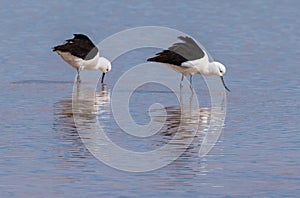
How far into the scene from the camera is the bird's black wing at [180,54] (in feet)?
65.5

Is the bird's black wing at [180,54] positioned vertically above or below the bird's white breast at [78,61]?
above

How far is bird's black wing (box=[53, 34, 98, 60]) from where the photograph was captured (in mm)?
21328

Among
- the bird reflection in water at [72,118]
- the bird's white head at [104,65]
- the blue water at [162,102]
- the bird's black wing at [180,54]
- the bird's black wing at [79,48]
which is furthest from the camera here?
the bird's white head at [104,65]

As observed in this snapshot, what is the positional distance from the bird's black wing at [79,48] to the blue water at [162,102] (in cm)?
63

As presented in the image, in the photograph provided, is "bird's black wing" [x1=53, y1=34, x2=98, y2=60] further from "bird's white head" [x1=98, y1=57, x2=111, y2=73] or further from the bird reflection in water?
the bird reflection in water

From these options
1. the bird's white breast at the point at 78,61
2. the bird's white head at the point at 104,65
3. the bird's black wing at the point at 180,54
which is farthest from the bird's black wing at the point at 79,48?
the bird's black wing at the point at 180,54

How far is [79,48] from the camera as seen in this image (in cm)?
2159

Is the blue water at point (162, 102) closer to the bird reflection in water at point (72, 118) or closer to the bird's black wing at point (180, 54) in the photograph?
the bird reflection in water at point (72, 118)

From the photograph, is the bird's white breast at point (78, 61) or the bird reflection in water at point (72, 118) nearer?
Result: the bird reflection in water at point (72, 118)

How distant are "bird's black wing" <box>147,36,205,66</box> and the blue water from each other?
2.15 ft

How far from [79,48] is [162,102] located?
3684 mm

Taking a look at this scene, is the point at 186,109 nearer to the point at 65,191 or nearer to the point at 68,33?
the point at 65,191

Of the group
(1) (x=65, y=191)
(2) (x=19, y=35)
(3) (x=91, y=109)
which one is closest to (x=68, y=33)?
(2) (x=19, y=35)

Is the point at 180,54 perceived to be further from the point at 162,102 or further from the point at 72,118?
the point at 72,118
